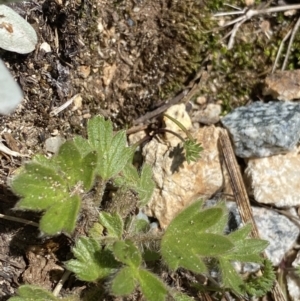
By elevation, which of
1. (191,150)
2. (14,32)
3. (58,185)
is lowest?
(191,150)

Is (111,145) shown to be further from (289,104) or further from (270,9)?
(270,9)

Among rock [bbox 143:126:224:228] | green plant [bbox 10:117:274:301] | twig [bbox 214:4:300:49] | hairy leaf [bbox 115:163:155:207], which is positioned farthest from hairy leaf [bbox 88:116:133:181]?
twig [bbox 214:4:300:49]

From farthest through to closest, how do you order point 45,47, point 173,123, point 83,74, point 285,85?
point 285,85, point 173,123, point 83,74, point 45,47

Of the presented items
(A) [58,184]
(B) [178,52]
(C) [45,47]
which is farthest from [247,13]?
(A) [58,184]

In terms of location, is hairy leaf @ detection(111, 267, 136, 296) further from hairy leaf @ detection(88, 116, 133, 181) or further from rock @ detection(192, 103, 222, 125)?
rock @ detection(192, 103, 222, 125)

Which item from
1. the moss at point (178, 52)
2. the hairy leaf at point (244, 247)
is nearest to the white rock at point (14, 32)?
the moss at point (178, 52)

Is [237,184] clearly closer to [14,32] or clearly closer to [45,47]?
[45,47]


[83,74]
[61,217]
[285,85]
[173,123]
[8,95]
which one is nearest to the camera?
[8,95]
